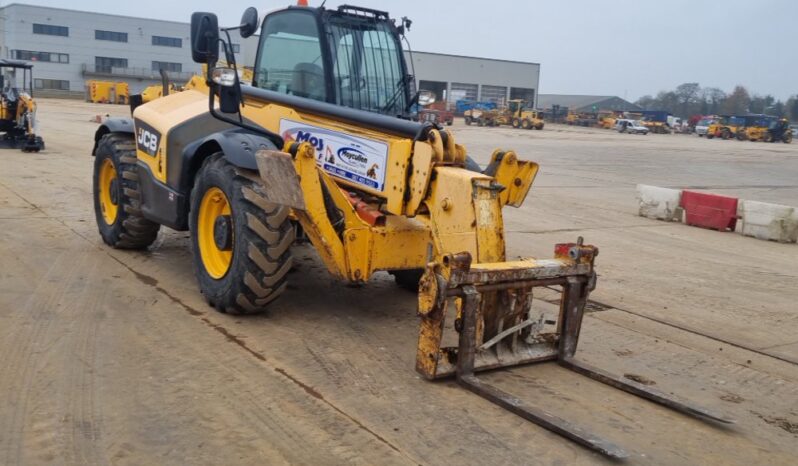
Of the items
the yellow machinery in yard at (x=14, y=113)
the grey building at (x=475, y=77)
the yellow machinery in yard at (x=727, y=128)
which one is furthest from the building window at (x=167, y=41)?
the yellow machinery in yard at (x=14, y=113)

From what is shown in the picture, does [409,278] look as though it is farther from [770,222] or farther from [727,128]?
[727,128]

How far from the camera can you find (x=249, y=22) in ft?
21.1

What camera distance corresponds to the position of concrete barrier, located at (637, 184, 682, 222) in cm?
1342

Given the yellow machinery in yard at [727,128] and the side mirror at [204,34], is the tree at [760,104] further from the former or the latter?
the side mirror at [204,34]

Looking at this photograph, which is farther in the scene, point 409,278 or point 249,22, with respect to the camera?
point 409,278

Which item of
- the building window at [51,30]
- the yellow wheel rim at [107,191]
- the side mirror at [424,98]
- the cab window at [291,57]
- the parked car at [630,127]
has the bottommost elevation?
the yellow wheel rim at [107,191]

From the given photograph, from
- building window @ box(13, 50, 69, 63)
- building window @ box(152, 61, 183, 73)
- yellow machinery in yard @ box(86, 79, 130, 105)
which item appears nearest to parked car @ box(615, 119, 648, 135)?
yellow machinery in yard @ box(86, 79, 130, 105)

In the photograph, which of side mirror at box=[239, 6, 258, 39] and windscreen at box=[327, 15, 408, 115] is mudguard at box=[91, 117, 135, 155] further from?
windscreen at box=[327, 15, 408, 115]

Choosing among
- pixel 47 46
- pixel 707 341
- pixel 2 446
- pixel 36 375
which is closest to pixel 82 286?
pixel 36 375

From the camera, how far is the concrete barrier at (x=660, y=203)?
528 inches

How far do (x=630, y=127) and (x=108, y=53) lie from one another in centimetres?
5172

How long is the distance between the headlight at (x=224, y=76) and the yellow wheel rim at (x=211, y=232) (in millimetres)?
843

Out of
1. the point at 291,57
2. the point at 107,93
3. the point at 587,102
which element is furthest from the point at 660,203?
the point at 587,102

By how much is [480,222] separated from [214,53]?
2492 millimetres
